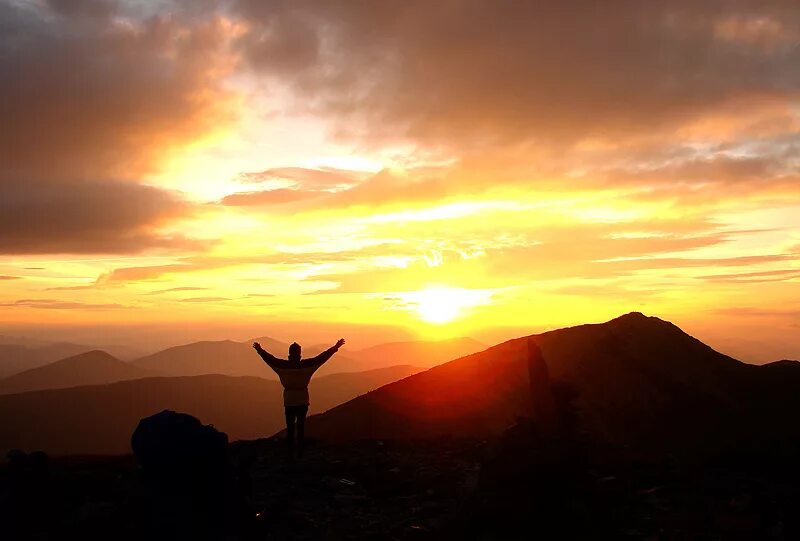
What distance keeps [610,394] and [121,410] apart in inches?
4980

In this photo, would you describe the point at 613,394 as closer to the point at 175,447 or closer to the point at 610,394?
the point at 610,394

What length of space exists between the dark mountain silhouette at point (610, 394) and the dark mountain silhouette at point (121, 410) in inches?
3409

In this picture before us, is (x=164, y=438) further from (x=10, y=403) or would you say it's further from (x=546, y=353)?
(x=10, y=403)

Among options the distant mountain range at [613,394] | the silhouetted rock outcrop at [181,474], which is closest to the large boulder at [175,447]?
the silhouetted rock outcrop at [181,474]

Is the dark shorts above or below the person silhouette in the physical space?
below

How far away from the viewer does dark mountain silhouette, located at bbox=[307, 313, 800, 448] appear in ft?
85.7

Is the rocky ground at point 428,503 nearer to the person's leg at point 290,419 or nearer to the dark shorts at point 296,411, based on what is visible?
the person's leg at point 290,419

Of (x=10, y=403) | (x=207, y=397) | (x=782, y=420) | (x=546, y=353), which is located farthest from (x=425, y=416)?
(x=207, y=397)

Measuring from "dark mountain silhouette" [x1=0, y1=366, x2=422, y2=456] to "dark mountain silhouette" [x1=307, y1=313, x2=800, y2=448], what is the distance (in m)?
86.6

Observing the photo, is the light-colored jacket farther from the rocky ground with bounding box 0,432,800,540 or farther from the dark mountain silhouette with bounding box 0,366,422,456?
the dark mountain silhouette with bounding box 0,366,422,456

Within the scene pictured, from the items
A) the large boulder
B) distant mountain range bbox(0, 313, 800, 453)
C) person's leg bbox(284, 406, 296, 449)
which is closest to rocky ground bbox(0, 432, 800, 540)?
the large boulder

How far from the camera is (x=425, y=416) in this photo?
25.9 meters

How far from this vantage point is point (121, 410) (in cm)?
13175

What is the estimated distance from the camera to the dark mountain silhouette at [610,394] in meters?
26.1
